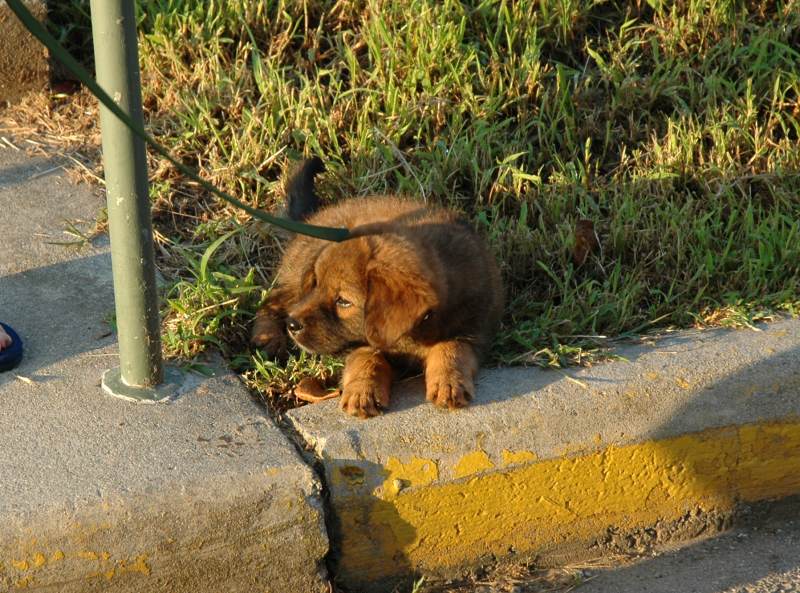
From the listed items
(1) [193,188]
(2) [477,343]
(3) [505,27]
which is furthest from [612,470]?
(3) [505,27]

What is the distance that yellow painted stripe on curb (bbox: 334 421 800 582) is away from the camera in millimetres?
3172

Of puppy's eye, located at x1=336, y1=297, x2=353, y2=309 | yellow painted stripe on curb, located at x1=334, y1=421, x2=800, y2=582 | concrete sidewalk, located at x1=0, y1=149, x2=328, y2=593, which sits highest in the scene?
puppy's eye, located at x1=336, y1=297, x2=353, y2=309

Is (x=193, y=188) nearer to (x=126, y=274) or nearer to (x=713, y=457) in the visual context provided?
(x=126, y=274)

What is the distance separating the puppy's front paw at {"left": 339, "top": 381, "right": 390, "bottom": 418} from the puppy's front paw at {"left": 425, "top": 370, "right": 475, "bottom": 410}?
5.6 inches

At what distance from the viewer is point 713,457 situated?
11.3 feet

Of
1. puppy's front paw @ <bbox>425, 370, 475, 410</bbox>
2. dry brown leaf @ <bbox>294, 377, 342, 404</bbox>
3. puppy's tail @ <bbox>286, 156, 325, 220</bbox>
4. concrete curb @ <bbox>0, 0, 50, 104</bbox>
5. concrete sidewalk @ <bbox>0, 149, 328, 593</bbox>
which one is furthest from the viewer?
concrete curb @ <bbox>0, 0, 50, 104</bbox>

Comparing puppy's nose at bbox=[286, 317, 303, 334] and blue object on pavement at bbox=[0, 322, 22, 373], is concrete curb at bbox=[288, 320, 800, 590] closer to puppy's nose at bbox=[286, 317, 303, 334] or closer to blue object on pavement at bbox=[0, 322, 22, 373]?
puppy's nose at bbox=[286, 317, 303, 334]

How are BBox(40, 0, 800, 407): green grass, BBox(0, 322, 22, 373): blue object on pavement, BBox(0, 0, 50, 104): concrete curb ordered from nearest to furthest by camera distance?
BBox(0, 322, 22, 373): blue object on pavement < BBox(40, 0, 800, 407): green grass < BBox(0, 0, 50, 104): concrete curb

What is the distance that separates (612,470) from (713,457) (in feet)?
1.14

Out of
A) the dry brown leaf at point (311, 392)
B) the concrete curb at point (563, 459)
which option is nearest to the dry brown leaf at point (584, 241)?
the concrete curb at point (563, 459)

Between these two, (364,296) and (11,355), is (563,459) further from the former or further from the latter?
(11,355)

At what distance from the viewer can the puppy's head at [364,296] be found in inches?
132

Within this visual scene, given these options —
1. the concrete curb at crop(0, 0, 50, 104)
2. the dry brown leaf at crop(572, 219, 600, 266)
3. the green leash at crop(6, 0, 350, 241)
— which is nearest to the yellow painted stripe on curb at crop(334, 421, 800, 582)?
the green leash at crop(6, 0, 350, 241)

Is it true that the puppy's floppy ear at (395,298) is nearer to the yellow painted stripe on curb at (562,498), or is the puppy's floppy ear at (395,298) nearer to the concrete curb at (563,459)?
the concrete curb at (563,459)
